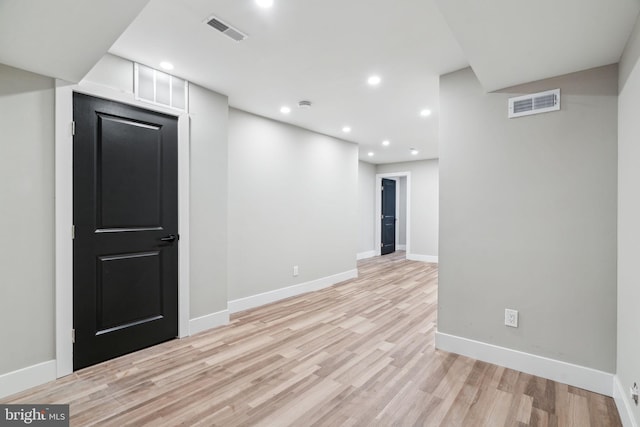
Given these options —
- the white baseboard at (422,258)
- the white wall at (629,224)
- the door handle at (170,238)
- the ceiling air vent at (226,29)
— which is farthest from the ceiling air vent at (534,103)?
the white baseboard at (422,258)

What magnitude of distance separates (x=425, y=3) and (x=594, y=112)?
4.80ft

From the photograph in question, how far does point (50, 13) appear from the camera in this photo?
1.56 metres

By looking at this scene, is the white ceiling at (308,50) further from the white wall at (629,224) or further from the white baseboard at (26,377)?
the white baseboard at (26,377)

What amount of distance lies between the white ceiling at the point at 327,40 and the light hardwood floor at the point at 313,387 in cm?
229

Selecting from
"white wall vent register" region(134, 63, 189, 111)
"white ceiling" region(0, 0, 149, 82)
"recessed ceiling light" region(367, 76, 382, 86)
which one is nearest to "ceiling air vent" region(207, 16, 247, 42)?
"white ceiling" region(0, 0, 149, 82)

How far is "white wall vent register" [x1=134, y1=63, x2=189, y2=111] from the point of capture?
9.04ft

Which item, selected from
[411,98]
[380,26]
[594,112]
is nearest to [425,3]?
[380,26]

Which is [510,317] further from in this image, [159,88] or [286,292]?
[159,88]

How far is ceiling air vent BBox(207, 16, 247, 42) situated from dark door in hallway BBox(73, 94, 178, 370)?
1.14m

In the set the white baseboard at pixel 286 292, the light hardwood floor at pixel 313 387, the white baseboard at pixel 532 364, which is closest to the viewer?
the light hardwood floor at pixel 313 387

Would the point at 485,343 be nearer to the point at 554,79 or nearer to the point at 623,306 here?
the point at 623,306

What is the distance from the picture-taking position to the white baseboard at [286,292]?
3.94m

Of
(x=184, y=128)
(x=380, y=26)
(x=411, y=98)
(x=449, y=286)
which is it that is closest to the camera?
(x=380, y=26)

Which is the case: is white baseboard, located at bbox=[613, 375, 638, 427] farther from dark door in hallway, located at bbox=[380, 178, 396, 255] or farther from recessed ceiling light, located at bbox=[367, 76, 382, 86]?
dark door in hallway, located at bbox=[380, 178, 396, 255]
